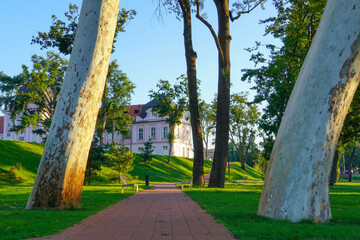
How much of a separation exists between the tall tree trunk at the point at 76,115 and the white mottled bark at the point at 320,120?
16.4ft

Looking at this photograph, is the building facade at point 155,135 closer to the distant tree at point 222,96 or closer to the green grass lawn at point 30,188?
the green grass lawn at point 30,188

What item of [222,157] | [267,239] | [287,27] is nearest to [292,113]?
[267,239]

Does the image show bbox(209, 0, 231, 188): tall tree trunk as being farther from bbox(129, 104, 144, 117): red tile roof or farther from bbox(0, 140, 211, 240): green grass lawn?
bbox(129, 104, 144, 117): red tile roof

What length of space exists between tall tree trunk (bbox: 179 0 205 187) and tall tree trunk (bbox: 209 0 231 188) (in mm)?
1267

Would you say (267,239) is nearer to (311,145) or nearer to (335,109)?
(311,145)

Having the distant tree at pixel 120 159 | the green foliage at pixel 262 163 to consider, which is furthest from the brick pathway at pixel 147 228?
the green foliage at pixel 262 163

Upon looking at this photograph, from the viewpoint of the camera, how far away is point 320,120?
22.5 feet

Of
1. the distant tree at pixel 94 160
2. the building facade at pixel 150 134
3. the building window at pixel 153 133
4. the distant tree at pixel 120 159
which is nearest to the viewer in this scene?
the distant tree at pixel 94 160

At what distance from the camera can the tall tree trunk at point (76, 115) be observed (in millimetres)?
9070

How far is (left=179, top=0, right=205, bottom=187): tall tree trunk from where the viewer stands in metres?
21.7

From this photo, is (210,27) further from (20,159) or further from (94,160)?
(20,159)

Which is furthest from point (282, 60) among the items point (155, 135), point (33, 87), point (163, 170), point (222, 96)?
point (155, 135)

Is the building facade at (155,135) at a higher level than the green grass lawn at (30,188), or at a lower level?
higher

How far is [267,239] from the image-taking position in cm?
504
